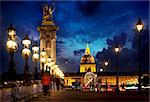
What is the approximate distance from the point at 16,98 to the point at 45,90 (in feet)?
49.3

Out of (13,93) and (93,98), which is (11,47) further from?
(13,93)

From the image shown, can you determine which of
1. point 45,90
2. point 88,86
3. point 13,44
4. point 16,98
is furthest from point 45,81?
point 88,86

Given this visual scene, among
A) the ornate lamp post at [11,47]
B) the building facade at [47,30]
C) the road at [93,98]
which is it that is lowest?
the road at [93,98]

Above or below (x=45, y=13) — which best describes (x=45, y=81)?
below

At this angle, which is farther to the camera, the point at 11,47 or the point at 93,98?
the point at 93,98

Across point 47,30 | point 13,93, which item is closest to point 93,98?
point 13,93

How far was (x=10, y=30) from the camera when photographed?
31000 mm

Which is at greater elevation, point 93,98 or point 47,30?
point 47,30

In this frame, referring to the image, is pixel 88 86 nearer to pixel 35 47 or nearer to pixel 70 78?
pixel 35 47

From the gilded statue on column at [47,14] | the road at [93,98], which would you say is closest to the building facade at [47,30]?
the gilded statue on column at [47,14]

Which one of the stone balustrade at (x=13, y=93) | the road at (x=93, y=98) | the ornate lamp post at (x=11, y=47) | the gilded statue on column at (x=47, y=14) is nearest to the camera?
the stone balustrade at (x=13, y=93)

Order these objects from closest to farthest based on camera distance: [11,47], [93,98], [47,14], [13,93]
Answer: [13,93] < [11,47] < [93,98] < [47,14]

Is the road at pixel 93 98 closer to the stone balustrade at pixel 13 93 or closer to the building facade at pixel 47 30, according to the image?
the stone balustrade at pixel 13 93

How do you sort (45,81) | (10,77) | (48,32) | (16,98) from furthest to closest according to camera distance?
(48,32) < (45,81) < (10,77) < (16,98)
